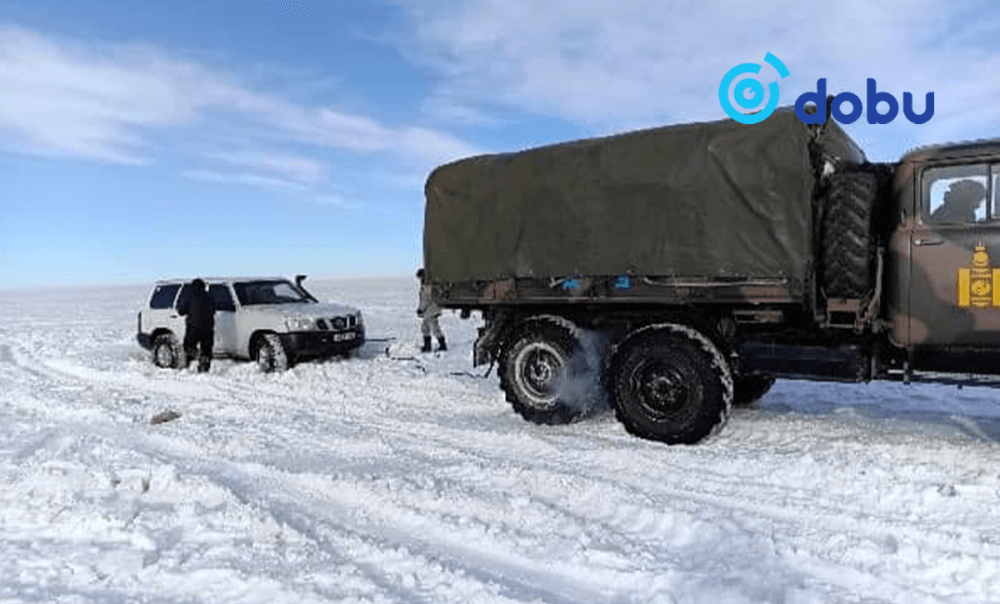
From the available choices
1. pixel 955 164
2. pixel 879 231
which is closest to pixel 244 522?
pixel 879 231

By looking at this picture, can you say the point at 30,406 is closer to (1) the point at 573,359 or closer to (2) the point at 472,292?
(2) the point at 472,292

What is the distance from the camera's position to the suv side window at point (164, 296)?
15.3m

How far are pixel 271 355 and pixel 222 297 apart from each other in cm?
177

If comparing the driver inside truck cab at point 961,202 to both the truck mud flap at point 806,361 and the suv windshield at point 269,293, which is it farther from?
the suv windshield at point 269,293

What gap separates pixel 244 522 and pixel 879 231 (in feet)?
17.7

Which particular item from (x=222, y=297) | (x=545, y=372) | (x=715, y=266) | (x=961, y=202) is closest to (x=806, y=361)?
(x=715, y=266)

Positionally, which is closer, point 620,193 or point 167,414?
point 620,193

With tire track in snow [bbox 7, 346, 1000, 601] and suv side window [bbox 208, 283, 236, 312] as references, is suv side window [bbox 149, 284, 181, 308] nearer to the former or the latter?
suv side window [bbox 208, 283, 236, 312]

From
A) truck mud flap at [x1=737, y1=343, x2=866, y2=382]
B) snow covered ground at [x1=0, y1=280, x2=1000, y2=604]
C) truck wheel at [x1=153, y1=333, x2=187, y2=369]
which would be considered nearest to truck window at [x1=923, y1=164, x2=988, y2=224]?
truck mud flap at [x1=737, y1=343, x2=866, y2=382]

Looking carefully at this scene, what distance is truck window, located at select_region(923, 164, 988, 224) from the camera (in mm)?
6199

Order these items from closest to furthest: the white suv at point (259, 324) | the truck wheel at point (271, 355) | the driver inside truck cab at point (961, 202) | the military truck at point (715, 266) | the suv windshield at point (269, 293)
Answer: the driver inside truck cab at point (961, 202), the military truck at point (715, 266), the truck wheel at point (271, 355), the white suv at point (259, 324), the suv windshield at point (269, 293)

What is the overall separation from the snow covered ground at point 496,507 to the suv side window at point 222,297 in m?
5.19

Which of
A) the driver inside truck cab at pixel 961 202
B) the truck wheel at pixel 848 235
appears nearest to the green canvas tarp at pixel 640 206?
the truck wheel at pixel 848 235

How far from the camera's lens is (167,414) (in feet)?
28.4
